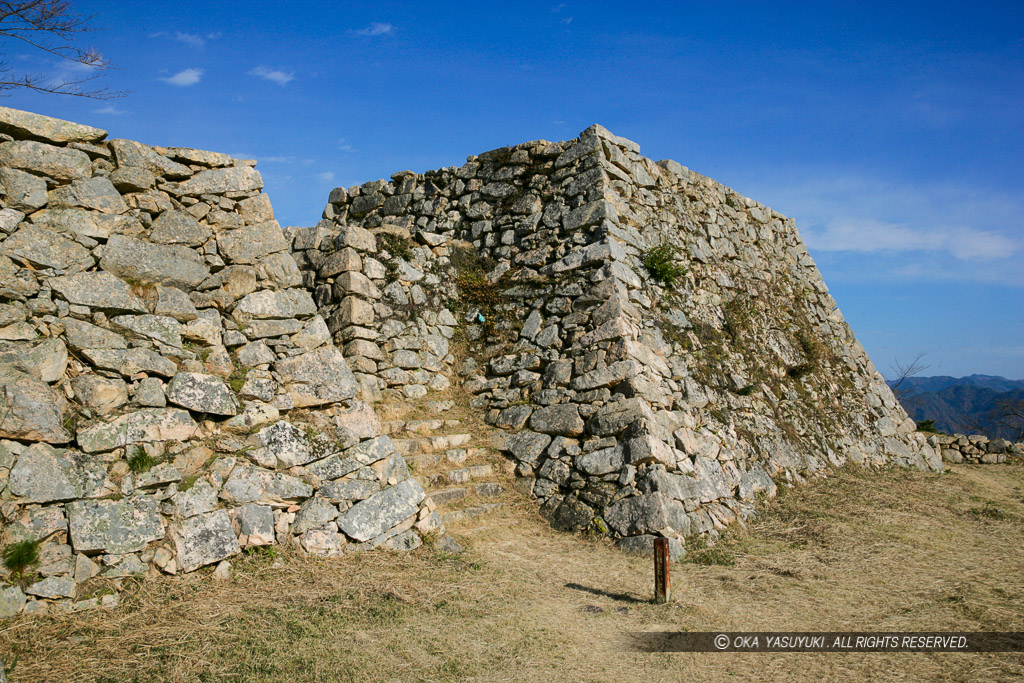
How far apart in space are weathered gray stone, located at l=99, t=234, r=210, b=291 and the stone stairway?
2773 millimetres

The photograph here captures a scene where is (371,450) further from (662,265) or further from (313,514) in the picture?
(662,265)

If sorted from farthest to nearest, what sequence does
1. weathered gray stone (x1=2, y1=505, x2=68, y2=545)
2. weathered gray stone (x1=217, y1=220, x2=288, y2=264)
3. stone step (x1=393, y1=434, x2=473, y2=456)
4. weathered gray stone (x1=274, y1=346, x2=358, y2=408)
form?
stone step (x1=393, y1=434, x2=473, y2=456) < weathered gray stone (x1=217, y1=220, x2=288, y2=264) < weathered gray stone (x1=274, y1=346, x2=358, y2=408) < weathered gray stone (x1=2, y1=505, x2=68, y2=545)

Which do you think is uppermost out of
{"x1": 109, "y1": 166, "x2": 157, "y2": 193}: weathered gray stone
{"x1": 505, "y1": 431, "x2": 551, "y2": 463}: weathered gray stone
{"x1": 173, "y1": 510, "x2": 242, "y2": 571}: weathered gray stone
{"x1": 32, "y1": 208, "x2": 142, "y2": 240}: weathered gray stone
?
{"x1": 109, "y1": 166, "x2": 157, "y2": 193}: weathered gray stone

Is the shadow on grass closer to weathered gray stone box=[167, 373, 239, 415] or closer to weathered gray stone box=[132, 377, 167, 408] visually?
weathered gray stone box=[167, 373, 239, 415]

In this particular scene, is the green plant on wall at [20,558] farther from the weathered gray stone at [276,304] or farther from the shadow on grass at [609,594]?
the shadow on grass at [609,594]

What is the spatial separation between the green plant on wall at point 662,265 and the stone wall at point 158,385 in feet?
17.2

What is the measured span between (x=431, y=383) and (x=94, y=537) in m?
4.98

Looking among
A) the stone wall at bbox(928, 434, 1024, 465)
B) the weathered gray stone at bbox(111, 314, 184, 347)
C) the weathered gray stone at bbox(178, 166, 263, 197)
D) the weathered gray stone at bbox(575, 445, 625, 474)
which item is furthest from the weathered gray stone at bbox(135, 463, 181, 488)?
the stone wall at bbox(928, 434, 1024, 465)

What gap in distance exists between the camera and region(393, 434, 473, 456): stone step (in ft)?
24.9

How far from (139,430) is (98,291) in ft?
4.38

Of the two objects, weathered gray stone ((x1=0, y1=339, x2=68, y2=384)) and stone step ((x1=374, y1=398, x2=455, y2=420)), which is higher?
weathered gray stone ((x1=0, y1=339, x2=68, y2=384))

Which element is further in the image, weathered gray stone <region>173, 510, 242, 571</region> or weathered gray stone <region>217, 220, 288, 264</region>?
weathered gray stone <region>217, 220, 288, 264</region>

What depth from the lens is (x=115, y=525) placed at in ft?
15.4

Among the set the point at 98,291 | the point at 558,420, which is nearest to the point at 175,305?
the point at 98,291
